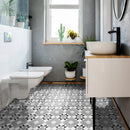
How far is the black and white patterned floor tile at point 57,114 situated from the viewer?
1729mm

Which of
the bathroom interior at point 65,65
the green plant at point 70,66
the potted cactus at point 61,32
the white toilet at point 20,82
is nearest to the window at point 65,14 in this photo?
the bathroom interior at point 65,65

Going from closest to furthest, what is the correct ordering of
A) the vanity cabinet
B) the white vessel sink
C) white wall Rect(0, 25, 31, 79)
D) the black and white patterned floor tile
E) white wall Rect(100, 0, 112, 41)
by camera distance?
the vanity cabinet
the white vessel sink
the black and white patterned floor tile
white wall Rect(0, 25, 31, 79)
white wall Rect(100, 0, 112, 41)

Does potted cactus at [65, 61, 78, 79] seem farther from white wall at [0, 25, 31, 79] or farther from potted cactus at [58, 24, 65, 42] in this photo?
white wall at [0, 25, 31, 79]

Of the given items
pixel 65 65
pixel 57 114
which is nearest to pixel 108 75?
pixel 57 114

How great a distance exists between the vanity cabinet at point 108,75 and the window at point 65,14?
7.62 feet

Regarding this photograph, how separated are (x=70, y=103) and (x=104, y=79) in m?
1.08

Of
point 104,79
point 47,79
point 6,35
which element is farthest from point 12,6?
point 47,79

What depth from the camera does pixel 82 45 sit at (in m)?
3.60

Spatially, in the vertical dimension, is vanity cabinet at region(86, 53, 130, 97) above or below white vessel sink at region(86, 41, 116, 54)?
below

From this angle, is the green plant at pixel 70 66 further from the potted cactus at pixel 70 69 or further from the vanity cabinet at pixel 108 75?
the vanity cabinet at pixel 108 75

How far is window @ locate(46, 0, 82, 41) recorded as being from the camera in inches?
144

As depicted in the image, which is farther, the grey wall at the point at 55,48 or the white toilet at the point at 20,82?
the grey wall at the point at 55,48

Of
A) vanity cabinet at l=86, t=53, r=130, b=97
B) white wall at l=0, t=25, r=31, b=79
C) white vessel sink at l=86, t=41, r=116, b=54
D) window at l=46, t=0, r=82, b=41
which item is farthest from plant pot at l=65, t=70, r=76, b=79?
vanity cabinet at l=86, t=53, r=130, b=97

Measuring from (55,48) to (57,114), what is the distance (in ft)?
6.18
